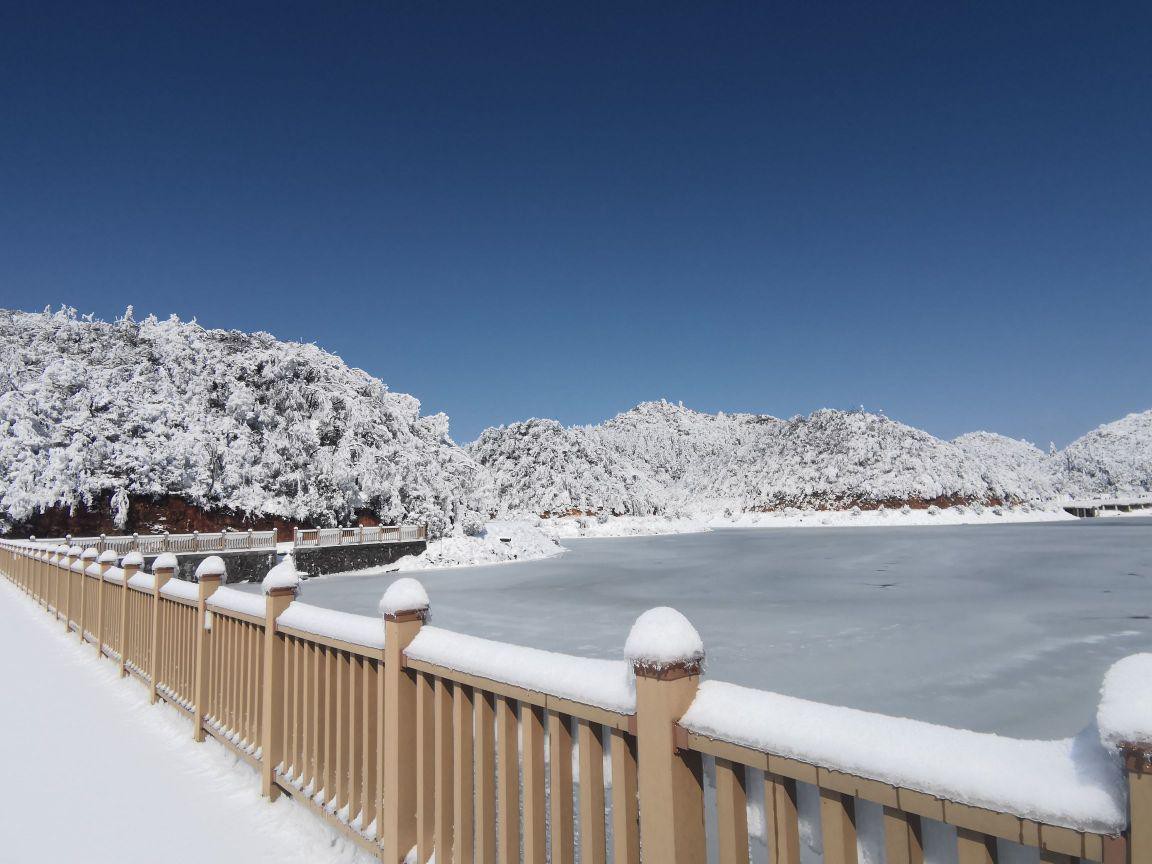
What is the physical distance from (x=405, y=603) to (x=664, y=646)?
162 cm

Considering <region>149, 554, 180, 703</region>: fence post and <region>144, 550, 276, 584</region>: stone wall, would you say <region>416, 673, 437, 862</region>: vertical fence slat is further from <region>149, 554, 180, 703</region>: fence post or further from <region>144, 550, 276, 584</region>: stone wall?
<region>144, 550, 276, 584</region>: stone wall

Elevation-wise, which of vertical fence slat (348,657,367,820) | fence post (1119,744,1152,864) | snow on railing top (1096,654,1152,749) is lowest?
vertical fence slat (348,657,367,820)

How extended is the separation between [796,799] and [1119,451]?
237603mm

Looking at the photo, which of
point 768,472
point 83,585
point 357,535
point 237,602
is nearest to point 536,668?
point 237,602

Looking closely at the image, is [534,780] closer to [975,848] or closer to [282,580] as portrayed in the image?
[975,848]

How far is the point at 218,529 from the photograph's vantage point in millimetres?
34594

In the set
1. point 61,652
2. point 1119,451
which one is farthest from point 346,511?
point 1119,451

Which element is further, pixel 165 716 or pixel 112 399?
pixel 112 399

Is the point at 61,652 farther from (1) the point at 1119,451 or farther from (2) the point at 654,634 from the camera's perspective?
(1) the point at 1119,451

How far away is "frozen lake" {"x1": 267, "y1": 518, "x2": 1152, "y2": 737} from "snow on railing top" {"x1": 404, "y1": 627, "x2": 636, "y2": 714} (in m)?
5.10

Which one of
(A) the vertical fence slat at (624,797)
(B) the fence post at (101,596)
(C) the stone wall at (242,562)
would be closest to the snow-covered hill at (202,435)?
(C) the stone wall at (242,562)

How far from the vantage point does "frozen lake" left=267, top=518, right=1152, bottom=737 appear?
815cm

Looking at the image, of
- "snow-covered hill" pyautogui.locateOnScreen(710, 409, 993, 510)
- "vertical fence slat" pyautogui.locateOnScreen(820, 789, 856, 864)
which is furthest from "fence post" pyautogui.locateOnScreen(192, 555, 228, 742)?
"snow-covered hill" pyautogui.locateOnScreen(710, 409, 993, 510)

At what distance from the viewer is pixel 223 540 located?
1129 inches
